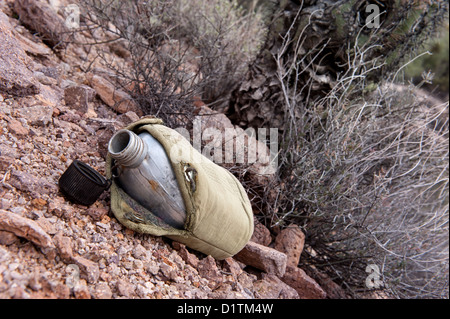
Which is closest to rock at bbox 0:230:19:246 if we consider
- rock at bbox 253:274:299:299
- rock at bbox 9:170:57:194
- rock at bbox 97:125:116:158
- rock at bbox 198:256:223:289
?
rock at bbox 9:170:57:194

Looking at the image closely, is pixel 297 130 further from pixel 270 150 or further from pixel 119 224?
pixel 119 224

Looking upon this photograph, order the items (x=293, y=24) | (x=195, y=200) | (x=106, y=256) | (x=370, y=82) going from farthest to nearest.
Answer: (x=370, y=82)
(x=293, y=24)
(x=195, y=200)
(x=106, y=256)

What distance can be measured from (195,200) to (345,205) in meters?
1.55

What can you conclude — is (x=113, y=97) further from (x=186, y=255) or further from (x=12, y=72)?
(x=186, y=255)

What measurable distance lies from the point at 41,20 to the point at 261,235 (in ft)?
8.16

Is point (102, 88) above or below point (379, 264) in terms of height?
above

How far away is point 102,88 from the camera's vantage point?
2781mm

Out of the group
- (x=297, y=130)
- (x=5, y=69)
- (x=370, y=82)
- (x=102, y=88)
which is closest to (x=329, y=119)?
(x=297, y=130)

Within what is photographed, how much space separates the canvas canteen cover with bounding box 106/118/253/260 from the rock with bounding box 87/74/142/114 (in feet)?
2.73

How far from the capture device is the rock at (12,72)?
2.12 metres

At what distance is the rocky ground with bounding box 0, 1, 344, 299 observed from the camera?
149 centimetres

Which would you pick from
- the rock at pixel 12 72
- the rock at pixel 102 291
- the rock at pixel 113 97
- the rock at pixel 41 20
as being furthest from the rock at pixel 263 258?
the rock at pixel 41 20

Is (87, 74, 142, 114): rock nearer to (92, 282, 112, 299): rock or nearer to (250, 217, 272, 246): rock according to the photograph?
(250, 217, 272, 246): rock

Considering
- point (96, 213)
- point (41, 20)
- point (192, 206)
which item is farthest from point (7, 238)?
point (41, 20)
